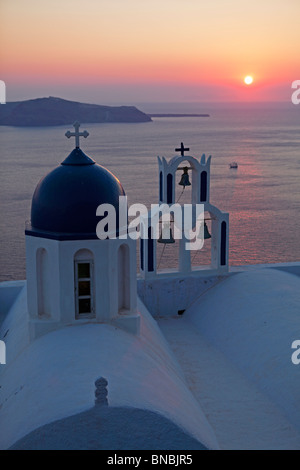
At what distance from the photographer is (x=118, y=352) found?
8.86 meters

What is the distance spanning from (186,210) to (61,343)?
6.30m

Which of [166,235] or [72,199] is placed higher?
[72,199]

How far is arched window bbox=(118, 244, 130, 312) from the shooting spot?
10297mm

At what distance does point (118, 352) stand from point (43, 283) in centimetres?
207

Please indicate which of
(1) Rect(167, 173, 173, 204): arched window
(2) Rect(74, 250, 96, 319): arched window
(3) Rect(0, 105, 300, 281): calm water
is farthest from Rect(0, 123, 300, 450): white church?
(3) Rect(0, 105, 300, 281): calm water

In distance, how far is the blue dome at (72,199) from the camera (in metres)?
9.67

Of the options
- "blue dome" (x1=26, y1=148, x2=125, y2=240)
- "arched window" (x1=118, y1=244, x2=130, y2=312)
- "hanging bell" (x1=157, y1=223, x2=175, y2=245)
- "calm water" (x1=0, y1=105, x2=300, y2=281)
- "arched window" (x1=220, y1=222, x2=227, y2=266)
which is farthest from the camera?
"calm water" (x1=0, y1=105, x2=300, y2=281)

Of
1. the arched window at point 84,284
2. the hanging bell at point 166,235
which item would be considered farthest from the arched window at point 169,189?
the arched window at point 84,284

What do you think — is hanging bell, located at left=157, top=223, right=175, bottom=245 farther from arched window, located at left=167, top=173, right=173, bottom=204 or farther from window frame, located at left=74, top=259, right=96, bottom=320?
window frame, located at left=74, top=259, right=96, bottom=320

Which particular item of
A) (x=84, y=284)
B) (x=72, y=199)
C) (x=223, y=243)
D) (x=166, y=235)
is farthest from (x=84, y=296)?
(x=223, y=243)

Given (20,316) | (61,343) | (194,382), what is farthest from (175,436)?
(20,316)

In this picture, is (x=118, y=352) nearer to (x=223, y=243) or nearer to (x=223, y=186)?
(x=223, y=243)

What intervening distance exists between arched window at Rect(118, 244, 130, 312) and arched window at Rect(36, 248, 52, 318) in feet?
3.97

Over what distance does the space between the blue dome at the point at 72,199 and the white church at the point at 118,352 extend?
18 millimetres
